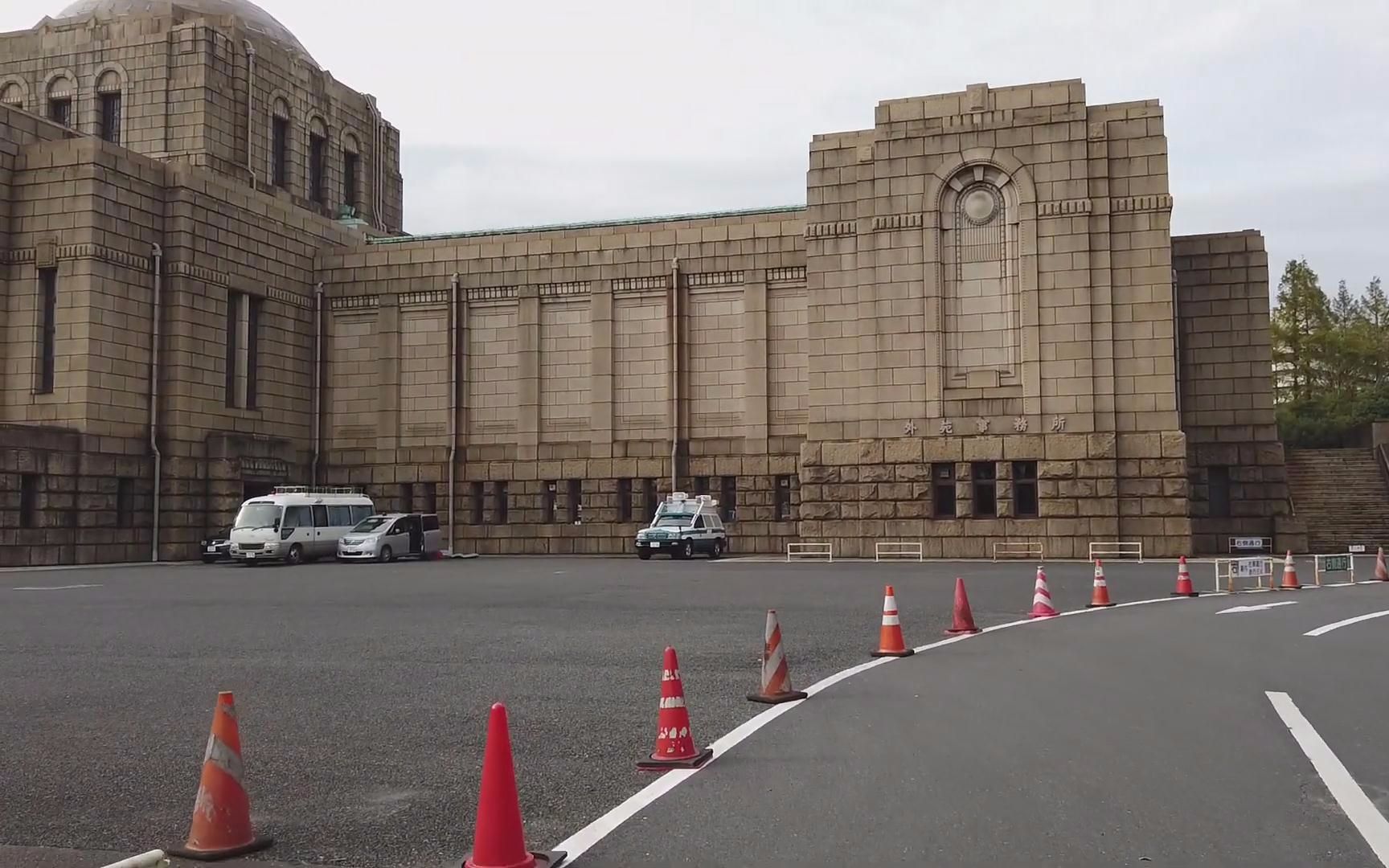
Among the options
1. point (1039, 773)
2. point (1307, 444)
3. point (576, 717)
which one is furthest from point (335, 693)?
point (1307, 444)

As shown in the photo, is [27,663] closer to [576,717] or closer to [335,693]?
[335,693]

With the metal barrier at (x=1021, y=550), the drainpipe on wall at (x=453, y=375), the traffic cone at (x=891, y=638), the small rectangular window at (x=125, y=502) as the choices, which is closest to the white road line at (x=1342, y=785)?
the traffic cone at (x=891, y=638)

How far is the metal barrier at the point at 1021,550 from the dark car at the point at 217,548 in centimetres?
2290

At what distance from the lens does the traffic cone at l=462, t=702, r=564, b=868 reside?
5.36 meters

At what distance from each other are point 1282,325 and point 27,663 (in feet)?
223

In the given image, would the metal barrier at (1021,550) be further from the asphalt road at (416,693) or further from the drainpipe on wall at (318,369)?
the drainpipe on wall at (318,369)

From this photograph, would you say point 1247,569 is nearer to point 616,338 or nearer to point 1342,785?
point 1342,785

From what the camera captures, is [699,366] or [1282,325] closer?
[699,366]

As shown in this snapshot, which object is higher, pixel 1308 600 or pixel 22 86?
pixel 22 86

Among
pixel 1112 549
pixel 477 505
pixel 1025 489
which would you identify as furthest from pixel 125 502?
pixel 1112 549

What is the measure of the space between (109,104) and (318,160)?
827 cm

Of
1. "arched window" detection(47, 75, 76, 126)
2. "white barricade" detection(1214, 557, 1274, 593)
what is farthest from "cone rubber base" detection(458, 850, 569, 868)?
"arched window" detection(47, 75, 76, 126)

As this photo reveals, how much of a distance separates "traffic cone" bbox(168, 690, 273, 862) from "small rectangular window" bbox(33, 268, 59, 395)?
35.9m

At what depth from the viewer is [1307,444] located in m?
60.1
